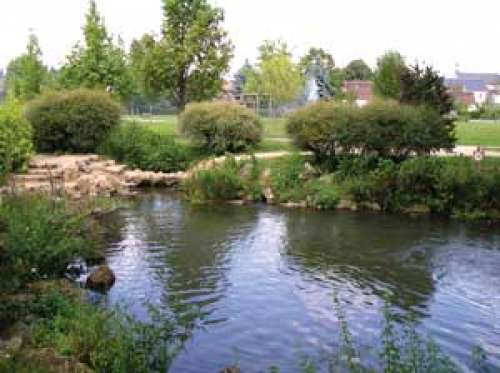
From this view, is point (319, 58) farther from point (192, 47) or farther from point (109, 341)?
point (109, 341)

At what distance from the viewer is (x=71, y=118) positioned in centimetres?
2655

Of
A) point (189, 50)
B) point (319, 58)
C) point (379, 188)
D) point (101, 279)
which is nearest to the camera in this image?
point (101, 279)

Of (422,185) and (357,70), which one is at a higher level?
(357,70)

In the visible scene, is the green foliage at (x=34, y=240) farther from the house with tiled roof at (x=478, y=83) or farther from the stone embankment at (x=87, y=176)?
the house with tiled roof at (x=478, y=83)

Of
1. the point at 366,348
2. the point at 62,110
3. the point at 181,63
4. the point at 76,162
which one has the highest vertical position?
the point at 181,63

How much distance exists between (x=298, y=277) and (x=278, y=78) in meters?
41.2

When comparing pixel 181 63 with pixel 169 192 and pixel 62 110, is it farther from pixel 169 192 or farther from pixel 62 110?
pixel 169 192

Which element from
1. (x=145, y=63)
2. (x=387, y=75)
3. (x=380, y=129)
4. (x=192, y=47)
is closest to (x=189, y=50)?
(x=192, y=47)

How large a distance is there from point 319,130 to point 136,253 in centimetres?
1058

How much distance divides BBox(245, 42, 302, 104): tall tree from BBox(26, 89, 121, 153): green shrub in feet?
89.2

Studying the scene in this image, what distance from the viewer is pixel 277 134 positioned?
3744 centimetres

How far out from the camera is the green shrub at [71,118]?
26.6m

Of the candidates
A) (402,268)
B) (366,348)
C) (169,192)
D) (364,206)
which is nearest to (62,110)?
(169,192)

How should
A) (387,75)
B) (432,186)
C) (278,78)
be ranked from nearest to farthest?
(432,186), (387,75), (278,78)
